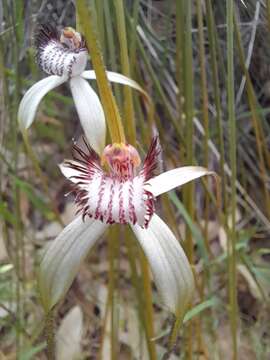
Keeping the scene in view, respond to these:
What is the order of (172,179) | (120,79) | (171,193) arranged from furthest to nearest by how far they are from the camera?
(171,193) < (120,79) < (172,179)

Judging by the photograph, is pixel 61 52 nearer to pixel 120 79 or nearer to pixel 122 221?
pixel 120 79

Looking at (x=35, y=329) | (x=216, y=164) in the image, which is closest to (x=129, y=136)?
(x=35, y=329)

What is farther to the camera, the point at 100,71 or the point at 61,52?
the point at 61,52

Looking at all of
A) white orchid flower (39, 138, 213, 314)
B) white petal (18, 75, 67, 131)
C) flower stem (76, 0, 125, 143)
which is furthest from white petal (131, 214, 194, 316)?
white petal (18, 75, 67, 131)

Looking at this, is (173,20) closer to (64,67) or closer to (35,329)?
(64,67)

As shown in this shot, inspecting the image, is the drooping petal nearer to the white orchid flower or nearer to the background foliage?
the white orchid flower

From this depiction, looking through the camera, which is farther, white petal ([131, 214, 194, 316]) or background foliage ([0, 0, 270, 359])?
background foliage ([0, 0, 270, 359])

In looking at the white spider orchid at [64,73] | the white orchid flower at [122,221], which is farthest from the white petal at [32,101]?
Result: the white orchid flower at [122,221]

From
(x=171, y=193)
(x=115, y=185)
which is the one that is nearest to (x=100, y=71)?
(x=115, y=185)
